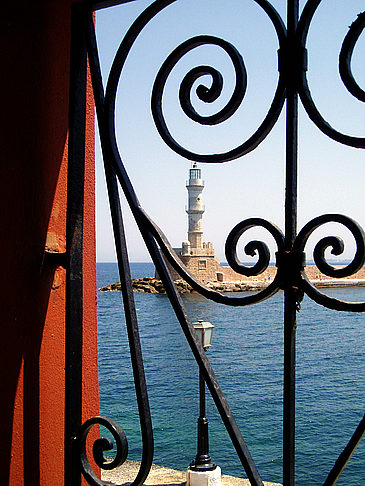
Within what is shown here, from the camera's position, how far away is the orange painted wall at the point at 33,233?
A: 2.63ft

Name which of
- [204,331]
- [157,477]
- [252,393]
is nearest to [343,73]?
[204,331]

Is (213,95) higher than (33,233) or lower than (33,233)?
higher

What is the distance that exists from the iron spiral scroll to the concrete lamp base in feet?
13.7

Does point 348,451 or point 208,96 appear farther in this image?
point 208,96

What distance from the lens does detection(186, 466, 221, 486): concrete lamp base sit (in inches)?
185

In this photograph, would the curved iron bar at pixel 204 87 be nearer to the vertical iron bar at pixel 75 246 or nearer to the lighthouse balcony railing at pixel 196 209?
the vertical iron bar at pixel 75 246

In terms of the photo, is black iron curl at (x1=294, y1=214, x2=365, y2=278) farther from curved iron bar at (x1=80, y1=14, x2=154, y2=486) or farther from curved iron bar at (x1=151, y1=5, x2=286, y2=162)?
curved iron bar at (x1=80, y1=14, x2=154, y2=486)

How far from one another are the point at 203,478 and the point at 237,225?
4.42 metres

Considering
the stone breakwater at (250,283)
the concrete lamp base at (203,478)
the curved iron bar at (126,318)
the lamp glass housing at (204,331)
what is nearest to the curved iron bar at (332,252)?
the curved iron bar at (126,318)

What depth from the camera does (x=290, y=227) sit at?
2.25 ft

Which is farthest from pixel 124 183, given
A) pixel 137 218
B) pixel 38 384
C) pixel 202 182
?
pixel 202 182

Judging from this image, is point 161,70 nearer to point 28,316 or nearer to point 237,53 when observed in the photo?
point 237,53

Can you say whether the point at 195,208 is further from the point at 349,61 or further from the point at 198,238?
the point at 349,61

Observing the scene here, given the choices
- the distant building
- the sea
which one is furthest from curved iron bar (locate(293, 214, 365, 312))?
the distant building
